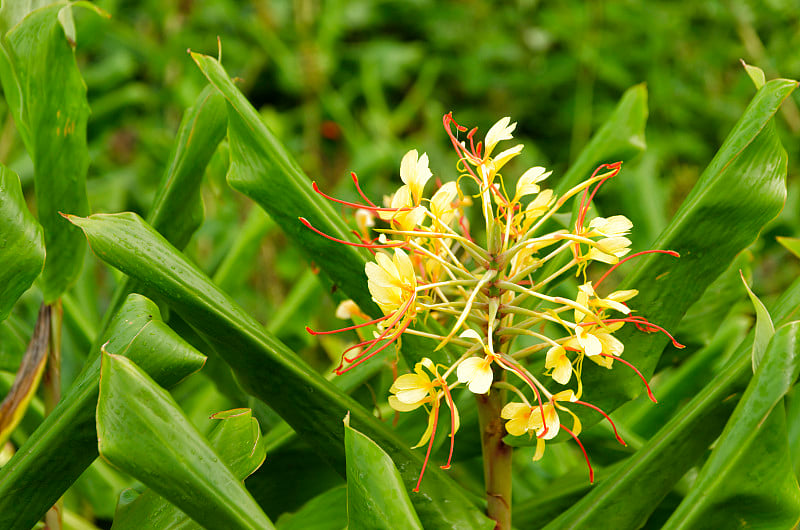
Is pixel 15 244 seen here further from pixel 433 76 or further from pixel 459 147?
pixel 433 76

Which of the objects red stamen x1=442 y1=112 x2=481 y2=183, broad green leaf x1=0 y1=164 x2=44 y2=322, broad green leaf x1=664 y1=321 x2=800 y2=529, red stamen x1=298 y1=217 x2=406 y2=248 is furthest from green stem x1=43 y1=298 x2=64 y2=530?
broad green leaf x1=664 y1=321 x2=800 y2=529

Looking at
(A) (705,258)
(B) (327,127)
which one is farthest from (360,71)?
(A) (705,258)

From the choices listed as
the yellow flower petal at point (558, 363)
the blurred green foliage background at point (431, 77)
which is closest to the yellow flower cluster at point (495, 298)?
the yellow flower petal at point (558, 363)

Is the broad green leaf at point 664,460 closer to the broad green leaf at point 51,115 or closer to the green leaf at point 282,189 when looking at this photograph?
the green leaf at point 282,189

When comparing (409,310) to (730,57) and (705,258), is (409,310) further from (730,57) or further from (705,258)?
(730,57)

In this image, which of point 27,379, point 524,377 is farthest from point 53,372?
point 524,377

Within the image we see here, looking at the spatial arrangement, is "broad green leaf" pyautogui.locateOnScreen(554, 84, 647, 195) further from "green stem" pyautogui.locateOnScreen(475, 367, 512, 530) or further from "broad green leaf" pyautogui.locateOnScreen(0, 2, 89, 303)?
"broad green leaf" pyautogui.locateOnScreen(0, 2, 89, 303)

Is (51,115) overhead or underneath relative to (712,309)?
overhead

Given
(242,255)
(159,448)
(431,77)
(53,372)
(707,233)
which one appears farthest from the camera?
(431,77)
